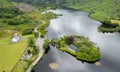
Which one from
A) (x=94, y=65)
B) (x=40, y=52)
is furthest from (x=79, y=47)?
(x=40, y=52)

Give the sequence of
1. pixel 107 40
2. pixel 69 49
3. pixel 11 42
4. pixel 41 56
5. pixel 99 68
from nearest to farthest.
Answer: pixel 99 68 → pixel 41 56 → pixel 69 49 → pixel 11 42 → pixel 107 40

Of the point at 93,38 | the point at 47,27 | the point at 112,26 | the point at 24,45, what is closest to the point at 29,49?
the point at 24,45

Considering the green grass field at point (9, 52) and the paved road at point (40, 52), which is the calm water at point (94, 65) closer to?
the paved road at point (40, 52)

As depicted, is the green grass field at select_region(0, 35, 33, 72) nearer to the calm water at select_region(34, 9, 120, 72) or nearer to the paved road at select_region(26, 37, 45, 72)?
the paved road at select_region(26, 37, 45, 72)

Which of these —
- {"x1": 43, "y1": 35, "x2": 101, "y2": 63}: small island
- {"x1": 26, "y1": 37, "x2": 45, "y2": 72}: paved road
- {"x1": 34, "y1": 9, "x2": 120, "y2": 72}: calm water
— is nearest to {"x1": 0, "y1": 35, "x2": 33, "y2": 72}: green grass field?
→ {"x1": 26, "y1": 37, "x2": 45, "y2": 72}: paved road

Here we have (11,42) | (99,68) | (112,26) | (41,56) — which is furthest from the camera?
(112,26)

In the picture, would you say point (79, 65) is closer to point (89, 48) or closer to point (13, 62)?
point (89, 48)

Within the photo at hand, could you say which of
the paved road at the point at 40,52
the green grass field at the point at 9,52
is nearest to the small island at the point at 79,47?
the paved road at the point at 40,52
